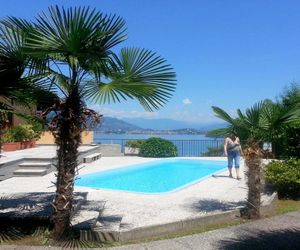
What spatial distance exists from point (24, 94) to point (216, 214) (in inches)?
171

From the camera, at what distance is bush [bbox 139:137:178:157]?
23672mm

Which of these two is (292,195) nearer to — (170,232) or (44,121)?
(170,232)

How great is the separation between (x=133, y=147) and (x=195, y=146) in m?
4.67

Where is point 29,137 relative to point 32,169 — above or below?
above

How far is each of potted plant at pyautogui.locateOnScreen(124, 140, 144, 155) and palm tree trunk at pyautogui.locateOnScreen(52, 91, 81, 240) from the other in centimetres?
1817

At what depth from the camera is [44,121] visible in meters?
6.32

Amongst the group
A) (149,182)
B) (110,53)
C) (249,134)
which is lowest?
(149,182)

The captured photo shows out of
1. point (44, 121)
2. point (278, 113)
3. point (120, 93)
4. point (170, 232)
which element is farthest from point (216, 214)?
point (44, 121)

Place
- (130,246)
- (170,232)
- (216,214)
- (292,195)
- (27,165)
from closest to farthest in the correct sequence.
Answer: (130,246)
(170,232)
(216,214)
(292,195)
(27,165)

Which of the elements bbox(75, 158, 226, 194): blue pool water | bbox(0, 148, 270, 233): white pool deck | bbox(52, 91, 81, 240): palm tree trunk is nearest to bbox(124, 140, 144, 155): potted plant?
bbox(75, 158, 226, 194): blue pool water

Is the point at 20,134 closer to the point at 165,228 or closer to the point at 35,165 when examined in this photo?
the point at 35,165

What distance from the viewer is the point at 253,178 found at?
815 centimetres

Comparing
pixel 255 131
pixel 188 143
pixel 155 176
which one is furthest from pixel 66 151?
pixel 188 143

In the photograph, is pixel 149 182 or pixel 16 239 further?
pixel 149 182
